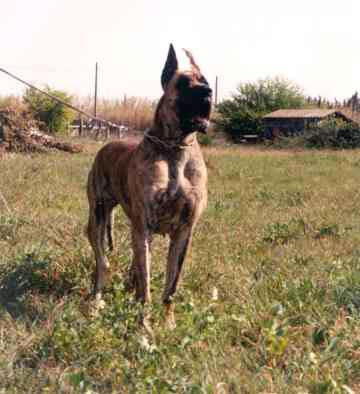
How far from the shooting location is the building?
118ft

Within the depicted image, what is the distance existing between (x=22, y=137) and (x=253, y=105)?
23.0 metres

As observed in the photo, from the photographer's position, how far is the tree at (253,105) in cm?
3981

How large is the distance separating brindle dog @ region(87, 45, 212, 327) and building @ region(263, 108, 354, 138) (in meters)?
32.3

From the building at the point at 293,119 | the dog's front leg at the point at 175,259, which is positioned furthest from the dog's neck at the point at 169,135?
the building at the point at 293,119

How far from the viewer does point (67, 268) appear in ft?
16.2

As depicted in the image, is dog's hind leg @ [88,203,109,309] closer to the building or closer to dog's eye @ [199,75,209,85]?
dog's eye @ [199,75,209,85]

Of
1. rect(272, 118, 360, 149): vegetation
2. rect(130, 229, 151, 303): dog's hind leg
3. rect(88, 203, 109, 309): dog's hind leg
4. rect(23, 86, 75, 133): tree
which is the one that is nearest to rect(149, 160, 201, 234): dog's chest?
rect(130, 229, 151, 303): dog's hind leg

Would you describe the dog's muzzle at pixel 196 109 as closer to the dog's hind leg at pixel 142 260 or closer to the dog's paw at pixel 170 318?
the dog's hind leg at pixel 142 260

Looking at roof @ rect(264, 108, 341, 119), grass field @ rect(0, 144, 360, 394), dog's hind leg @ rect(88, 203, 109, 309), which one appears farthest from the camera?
roof @ rect(264, 108, 341, 119)

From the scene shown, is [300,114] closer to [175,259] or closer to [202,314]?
[175,259]

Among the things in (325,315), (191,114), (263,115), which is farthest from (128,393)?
(263,115)

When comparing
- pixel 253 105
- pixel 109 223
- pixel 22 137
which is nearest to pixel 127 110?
pixel 253 105

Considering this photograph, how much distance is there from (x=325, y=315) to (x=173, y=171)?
4.49ft

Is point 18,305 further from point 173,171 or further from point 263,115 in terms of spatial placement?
point 263,115
